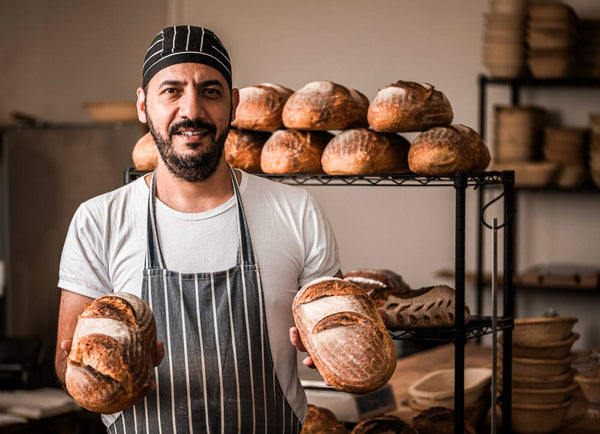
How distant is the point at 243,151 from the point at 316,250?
31.7 inches

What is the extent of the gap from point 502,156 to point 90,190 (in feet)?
7.78

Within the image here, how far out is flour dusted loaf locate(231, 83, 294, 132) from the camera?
2379 mm

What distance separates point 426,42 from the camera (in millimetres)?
4676

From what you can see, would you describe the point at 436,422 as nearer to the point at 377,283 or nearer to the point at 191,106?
the point at 377,283

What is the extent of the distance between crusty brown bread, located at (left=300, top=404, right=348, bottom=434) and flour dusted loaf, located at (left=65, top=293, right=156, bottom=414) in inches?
32.5

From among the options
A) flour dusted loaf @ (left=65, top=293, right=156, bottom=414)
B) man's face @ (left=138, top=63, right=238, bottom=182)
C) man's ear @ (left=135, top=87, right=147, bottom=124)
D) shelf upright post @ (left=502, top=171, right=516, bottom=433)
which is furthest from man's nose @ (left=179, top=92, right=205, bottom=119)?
shelf upright post @ (left=502, top=171, right=516, bottom=433)

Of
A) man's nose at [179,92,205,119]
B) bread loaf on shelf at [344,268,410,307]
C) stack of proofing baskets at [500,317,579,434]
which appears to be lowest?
stack of proofing baskets at [500,317,579,434]

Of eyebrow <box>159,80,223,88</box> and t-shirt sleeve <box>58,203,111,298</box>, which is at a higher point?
eyebrow <box>159,80,223,88</box>

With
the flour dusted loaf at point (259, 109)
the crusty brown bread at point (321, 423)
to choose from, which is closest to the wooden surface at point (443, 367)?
the crusty brown bread at point (321, 423)

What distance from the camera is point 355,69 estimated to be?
15.9 feet

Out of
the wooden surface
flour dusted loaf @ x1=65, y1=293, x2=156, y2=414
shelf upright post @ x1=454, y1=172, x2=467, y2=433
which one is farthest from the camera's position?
the wooden surface

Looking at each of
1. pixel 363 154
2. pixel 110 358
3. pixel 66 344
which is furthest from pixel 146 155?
pixel 110 358

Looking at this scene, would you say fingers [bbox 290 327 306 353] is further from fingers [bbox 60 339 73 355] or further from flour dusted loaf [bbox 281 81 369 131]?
flour dusted loaf [bbox 281 81 369 131]

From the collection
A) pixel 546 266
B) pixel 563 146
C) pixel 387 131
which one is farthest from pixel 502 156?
pixel 387 131
